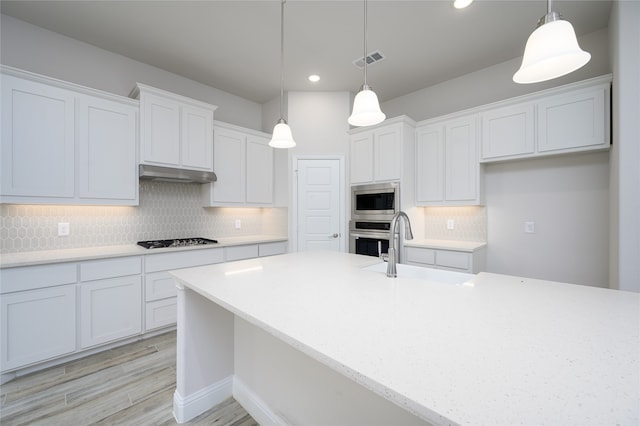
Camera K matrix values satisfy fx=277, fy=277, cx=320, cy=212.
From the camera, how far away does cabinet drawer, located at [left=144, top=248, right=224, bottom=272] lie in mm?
2746

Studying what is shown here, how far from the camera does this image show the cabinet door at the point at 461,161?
3193 millimetres

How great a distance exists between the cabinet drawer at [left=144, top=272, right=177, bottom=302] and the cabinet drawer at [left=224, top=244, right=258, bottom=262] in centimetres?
67

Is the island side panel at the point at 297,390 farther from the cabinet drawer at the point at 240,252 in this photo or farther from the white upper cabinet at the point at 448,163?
the white upper cabinet at the point at 448,163

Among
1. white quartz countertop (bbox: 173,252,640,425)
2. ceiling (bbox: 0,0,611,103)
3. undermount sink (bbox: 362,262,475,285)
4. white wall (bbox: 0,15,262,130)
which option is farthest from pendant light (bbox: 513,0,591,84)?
white wall (bbox: 0,15,262,130)

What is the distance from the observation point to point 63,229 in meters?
2.67

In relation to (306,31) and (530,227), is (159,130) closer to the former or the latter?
(306,31)

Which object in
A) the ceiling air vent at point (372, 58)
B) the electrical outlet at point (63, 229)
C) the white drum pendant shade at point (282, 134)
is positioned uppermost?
the ceiling air vent at point (372, 58)

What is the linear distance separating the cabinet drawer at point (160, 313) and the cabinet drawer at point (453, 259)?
2932mm

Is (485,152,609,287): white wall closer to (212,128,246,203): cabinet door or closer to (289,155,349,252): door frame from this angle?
(289,155,349,252): door frame


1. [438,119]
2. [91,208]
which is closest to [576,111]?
[438,119]

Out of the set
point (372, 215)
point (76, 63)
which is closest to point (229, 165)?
point (76, 63)

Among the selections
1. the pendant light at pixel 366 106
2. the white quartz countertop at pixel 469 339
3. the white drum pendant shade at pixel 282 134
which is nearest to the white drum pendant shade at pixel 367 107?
the pendant light at pixel 366 106

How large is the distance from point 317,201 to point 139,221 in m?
2.22

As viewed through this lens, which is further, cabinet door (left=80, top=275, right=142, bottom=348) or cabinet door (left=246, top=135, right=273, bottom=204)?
cabinet door (left=246, top=135, right=273, bottom=204)
